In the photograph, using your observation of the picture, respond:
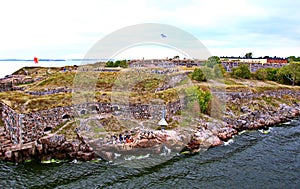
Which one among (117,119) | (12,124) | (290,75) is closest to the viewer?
(12,124)

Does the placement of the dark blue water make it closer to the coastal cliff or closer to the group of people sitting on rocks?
the coastal cliff

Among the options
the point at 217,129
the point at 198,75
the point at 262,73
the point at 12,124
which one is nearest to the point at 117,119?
the point at 12,124

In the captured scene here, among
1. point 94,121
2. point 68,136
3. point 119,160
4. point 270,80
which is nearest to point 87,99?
point 94,121

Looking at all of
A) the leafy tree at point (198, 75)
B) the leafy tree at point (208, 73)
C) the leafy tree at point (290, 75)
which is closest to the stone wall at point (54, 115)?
the leafy tree at point (198, 75)

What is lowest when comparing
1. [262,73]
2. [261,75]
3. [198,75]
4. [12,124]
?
[12,124]

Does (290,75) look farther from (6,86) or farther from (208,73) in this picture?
(6,86)
